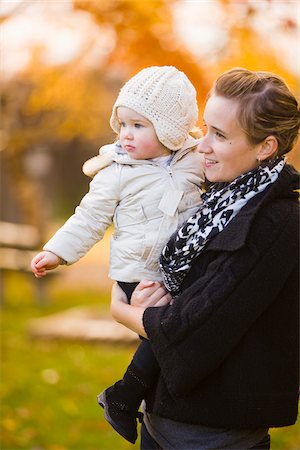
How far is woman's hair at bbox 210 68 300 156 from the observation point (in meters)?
1.97

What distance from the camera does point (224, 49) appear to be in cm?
542

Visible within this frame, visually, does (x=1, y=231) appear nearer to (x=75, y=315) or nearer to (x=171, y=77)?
(x=75, y=315)

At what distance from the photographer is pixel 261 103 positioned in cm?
197

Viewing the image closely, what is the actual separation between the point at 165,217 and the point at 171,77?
1.35 ft

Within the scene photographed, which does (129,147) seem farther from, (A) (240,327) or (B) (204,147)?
(A) (240,327)

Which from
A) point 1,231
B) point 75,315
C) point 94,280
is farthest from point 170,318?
point 94,280

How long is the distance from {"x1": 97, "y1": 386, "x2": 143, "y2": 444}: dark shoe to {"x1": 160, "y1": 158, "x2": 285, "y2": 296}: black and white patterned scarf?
1.33ft

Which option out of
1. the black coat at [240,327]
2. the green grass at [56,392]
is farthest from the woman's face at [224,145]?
the green grass at [56,392]

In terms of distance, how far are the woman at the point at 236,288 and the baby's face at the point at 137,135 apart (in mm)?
221

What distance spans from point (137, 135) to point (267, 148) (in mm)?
388

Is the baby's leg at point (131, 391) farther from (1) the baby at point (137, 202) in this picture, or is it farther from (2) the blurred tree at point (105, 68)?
(2) the blurred tree at point (105, 68)

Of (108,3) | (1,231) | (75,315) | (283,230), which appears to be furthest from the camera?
(1,231)

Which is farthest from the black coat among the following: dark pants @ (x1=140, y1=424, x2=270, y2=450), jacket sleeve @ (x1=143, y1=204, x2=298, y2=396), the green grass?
the green grass

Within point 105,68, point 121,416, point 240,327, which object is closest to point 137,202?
point 240,327
